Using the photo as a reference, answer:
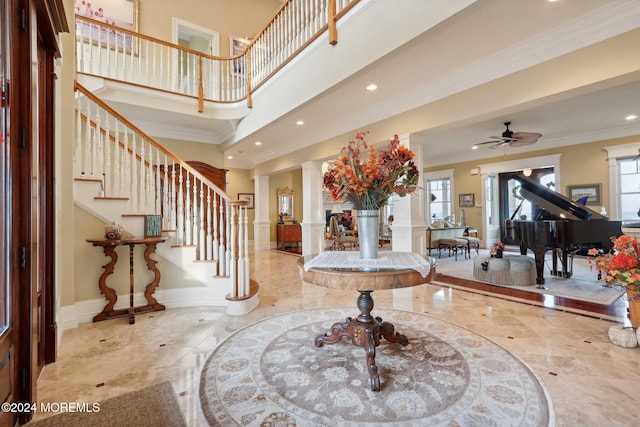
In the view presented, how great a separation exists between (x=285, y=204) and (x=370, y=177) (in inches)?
319

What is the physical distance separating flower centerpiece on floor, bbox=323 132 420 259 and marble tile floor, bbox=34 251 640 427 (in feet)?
4.61

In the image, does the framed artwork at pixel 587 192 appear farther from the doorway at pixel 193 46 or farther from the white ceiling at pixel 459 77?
the doorway at pixel 193 46

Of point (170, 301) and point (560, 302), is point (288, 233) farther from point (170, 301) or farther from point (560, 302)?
point (560, 302)

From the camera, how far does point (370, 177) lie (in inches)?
75.5

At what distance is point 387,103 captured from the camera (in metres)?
4.50

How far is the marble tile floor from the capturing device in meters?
1.65

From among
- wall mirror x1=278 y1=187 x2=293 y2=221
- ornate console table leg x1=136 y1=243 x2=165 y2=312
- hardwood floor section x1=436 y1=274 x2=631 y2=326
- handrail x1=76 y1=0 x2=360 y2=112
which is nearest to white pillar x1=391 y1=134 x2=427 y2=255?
hardwood floor section x1=436 y1=274 x2=631 y2=326

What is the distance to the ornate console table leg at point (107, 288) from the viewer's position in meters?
2.92

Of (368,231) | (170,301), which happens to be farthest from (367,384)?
(170,301)

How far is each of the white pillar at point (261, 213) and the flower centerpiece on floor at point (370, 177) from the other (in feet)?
23.0

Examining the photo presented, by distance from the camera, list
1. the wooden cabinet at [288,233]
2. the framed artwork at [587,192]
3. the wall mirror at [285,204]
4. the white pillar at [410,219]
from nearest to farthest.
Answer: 1. the white pillar at [410,219]
2. the framed artwork at [587,192]
3. the wooden cabinet at [288,233]
4. the wall mirror at [285,204]

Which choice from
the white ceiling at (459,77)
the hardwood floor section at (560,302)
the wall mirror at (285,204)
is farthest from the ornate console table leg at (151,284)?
the wall mirror at (285,204)

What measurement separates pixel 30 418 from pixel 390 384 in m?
1.95

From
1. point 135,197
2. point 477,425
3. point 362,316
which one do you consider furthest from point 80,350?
point 477,425
